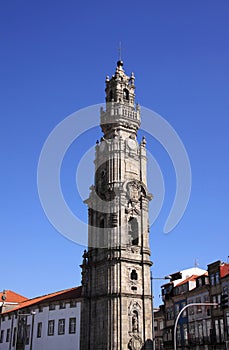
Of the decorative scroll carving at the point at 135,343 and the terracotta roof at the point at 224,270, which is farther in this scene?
the terracotta roof at the point at 224,270

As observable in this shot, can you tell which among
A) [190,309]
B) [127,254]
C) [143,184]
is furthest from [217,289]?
[143,184]

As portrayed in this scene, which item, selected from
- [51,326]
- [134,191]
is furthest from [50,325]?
[134,191]

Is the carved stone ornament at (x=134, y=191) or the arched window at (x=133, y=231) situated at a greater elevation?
the carved stone ornament at (x=134, y=191)

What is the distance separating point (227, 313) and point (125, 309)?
40.7 ft

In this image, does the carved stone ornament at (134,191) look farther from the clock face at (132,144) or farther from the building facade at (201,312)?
the building facade at (201,312)

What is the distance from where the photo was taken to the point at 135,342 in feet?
155

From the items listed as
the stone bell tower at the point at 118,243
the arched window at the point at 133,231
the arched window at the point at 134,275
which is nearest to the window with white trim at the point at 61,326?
the stone bell tower at the point at 118,243

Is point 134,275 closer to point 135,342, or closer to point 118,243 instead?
point 118,243

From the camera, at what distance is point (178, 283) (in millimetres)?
66438

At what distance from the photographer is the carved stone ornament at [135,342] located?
153 ft

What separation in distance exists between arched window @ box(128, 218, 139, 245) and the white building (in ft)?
31.7

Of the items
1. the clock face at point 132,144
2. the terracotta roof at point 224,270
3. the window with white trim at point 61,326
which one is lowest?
the window with white trim at point 61,326

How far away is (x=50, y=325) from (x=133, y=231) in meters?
16.4

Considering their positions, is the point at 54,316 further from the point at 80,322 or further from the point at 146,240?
the point at 146,240
